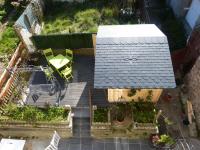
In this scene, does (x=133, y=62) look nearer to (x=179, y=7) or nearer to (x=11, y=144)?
(x=11, y=144)

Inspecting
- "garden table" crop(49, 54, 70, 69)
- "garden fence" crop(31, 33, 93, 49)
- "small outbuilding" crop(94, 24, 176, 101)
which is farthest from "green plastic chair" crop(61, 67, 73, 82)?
"small outbuilding" crop(94, 24, 176, 101)

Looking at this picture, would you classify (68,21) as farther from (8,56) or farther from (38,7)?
(8,56)

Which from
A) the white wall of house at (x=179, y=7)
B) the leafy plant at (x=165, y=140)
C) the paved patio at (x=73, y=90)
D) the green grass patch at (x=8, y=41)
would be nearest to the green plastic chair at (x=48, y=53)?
the paved patio at (x=73, y=90)

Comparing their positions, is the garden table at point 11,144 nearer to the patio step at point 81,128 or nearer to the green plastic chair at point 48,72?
the patio step at point 81,128

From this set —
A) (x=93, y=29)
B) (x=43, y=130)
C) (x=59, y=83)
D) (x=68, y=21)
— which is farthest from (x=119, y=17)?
(x=43, y=130)

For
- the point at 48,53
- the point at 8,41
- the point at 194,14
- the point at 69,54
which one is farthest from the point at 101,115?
the point at 8,41

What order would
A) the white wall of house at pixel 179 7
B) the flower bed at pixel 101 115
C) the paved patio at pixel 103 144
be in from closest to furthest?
1. the flower bed at pixel 101 115
2. the paved patio at pixel 103 144
3. the white wall of house at pixel 179 7

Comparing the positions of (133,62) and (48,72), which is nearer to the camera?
(133,62)
